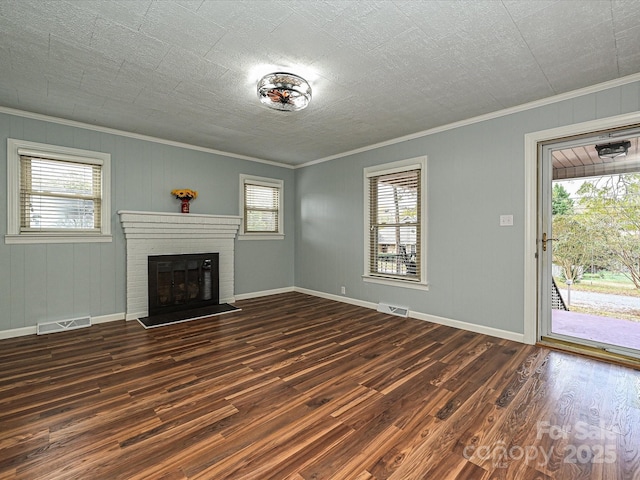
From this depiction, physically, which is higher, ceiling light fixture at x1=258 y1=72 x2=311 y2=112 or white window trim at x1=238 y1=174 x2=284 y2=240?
ceiling light fixture at x1=258 y1=72 x2=311 y2=112

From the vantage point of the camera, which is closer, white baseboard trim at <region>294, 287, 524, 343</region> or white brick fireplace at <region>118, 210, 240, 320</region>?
white baseboard trim at <region>294, 287, 524, 343</region>

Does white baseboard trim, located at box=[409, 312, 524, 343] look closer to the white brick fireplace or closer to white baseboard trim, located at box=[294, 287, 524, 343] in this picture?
white baseboard trim, located at box=[294, 287, 524, 343]

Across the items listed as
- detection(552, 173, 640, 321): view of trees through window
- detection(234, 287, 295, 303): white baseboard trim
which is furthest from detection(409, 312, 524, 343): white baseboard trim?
detection(234, 287, 295, 303): white baseboard trim

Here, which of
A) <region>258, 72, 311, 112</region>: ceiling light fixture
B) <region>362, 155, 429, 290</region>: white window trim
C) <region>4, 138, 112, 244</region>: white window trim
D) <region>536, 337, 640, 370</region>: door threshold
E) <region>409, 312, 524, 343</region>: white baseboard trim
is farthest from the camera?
<region>362, 155, 429, 290</region>: white window trim

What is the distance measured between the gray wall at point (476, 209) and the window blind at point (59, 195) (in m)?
3.86

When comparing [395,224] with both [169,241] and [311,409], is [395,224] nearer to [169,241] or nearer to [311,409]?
[311,409]

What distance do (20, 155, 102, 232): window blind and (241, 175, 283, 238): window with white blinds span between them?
7.38ft

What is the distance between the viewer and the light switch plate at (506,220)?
353cm

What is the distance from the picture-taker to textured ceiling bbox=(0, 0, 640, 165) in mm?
1979

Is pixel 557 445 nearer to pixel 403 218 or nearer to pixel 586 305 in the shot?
pixel 586 305

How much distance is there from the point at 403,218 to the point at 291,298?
2533mm

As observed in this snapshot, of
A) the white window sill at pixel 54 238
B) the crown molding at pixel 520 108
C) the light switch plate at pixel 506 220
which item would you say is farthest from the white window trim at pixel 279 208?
the light switch plate at pixel 506 220

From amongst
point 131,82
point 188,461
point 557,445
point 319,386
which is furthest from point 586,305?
point 131,82

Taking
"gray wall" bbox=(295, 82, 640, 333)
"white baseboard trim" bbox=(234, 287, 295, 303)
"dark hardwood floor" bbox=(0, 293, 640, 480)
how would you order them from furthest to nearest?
"white baseboard trim" bbox=(234, 287, 295, 303), "gray wall" bbox=(295, 82, 640, 333), "dark hardwood floor" bbox=(0, 293, 640, 480)
